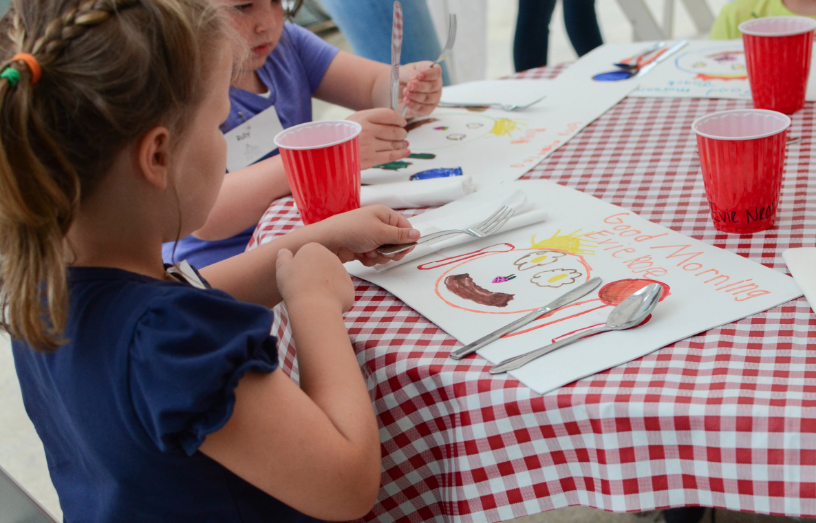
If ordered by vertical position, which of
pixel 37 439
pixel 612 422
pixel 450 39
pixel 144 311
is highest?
pixel 450 39

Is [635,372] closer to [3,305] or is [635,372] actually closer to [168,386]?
[168,386]

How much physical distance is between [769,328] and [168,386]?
1.52 ft

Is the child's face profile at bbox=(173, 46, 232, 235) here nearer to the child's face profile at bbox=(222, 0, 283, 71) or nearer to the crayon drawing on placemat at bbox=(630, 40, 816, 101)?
the child's face profile at bbox=(222, 0, 283, 71)

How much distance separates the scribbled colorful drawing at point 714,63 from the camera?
46.2 inches

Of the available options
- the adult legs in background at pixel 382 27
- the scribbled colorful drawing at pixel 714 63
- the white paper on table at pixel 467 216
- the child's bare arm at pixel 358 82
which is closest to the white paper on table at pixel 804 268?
the white paper on table at pixel 467 216

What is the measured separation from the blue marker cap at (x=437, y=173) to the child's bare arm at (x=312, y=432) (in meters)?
0.39

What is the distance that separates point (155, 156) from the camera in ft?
1.93

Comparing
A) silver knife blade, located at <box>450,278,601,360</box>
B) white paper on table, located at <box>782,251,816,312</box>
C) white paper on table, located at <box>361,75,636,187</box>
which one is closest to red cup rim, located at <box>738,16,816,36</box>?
white paper on table, located at <box>361,75,636,187</box>

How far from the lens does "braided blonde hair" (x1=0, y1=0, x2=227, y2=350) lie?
504mm

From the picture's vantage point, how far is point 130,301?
54cm

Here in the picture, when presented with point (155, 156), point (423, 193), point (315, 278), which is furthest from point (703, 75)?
point (155, 156)

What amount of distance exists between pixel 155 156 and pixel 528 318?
0.34 metres

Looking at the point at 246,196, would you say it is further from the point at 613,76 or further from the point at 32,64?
the point at 613,76

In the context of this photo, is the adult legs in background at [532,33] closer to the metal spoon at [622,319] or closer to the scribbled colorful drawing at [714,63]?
the scribbled colorful drawing at [714,63]
